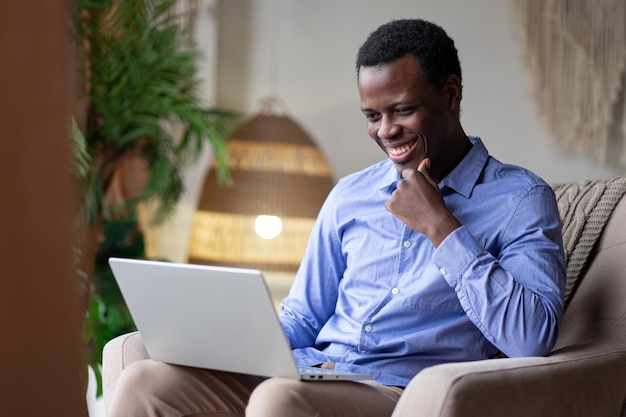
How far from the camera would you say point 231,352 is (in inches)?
51.2

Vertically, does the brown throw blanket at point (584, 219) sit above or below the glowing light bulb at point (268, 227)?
above

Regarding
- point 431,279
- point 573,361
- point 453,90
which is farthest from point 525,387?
point 453,90

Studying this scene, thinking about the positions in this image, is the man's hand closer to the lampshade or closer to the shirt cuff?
the shirt cuff

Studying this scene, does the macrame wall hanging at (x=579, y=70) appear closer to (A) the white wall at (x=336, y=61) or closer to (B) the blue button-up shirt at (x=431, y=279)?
(A) the white wall at (x=336, y=61)

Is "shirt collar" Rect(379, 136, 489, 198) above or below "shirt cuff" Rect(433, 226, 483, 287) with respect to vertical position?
above

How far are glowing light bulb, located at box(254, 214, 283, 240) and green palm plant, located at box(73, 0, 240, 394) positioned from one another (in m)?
0.20

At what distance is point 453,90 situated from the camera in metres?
1.55

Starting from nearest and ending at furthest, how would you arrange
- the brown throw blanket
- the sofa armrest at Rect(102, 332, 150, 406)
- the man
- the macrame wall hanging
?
the man, the sofa armrest at Rect(102, 332, 150, 406), the brown throw blanket, the macrame wall hanging

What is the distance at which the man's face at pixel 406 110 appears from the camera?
150 cm

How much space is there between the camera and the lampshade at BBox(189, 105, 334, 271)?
2.76m

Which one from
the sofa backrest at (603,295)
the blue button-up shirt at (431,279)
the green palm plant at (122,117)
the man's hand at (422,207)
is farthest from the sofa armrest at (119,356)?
the green palm plant at (122,117)

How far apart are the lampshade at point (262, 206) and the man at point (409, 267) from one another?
1091mm

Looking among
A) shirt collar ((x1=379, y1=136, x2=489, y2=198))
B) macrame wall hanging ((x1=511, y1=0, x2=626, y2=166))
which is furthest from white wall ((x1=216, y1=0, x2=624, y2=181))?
shirt collar ((x1=379, y1=136, x2=489, y2=198))

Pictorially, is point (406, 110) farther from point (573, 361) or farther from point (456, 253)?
point (573, 361)
